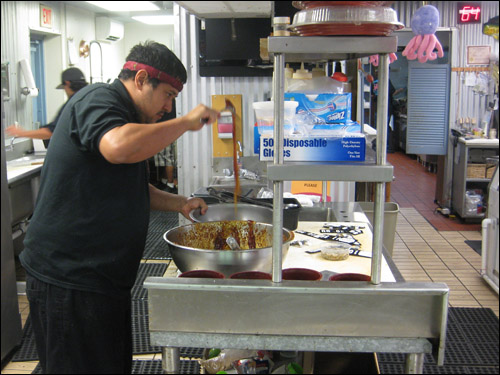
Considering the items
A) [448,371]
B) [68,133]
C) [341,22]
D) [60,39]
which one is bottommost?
[448,371]

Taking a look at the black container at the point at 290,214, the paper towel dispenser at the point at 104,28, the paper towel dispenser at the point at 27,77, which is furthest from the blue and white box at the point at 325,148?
the paper towel dispenser at the point at 104,28

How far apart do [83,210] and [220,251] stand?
0.49 m

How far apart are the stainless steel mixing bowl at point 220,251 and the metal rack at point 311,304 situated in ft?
0.86

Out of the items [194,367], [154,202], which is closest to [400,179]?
[194,367]

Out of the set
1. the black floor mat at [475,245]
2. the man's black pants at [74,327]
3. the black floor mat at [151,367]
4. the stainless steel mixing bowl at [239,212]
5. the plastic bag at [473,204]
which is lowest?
the black floor mat at [151,367]

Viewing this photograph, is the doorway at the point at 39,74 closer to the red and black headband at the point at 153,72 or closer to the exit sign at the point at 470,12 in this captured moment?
the red and black headband at the point at 153,72

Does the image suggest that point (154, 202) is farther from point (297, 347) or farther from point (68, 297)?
point (297, 347)

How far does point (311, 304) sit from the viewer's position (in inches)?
57.2

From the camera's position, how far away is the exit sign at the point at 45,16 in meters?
6.26

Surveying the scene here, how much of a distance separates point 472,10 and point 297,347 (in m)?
6.73

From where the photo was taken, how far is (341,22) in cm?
141

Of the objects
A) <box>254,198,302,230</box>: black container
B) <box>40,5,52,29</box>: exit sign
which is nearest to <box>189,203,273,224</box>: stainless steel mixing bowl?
<box>254,198,302,230</box>: black container

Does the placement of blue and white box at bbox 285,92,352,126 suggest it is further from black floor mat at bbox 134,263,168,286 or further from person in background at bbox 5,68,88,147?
person in background at bbox 5,68,88,147

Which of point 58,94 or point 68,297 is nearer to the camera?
point 68,297
